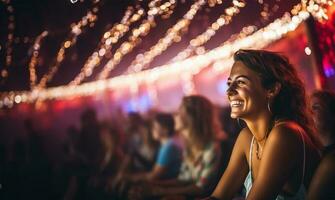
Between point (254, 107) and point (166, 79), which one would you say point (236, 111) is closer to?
point (254, 107)

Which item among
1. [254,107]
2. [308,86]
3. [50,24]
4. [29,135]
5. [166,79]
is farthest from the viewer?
[166,79]

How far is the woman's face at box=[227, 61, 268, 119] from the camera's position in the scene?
8.91 ft

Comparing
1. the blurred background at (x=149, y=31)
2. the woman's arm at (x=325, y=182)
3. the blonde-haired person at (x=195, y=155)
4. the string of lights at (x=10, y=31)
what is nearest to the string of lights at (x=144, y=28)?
the blurred background at (x=149, y=31)

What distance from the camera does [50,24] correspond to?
569cm

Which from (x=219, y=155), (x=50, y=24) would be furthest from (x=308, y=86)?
(x=50, y=24)

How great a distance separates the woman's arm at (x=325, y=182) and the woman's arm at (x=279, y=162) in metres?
0.14

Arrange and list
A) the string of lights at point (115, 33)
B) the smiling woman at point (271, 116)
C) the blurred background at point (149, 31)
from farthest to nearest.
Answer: the string of lights at point (115, 33)
the blurred background at point (149, 31)
the smiling woman at point (271, 116)

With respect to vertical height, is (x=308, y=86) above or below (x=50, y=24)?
below

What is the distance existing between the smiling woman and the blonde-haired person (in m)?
1.64

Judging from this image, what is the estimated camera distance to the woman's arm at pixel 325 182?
2.32 metres

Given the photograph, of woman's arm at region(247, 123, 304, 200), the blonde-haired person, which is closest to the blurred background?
the blonde-haired person

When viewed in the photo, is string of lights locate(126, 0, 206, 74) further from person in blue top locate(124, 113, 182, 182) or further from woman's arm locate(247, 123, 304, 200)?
woman's arm locate(247, 123, 304, 200)

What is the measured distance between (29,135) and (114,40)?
3.76 m

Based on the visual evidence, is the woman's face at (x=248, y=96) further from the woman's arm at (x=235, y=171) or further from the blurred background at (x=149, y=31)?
the blurred background at (x=149, y=31)
